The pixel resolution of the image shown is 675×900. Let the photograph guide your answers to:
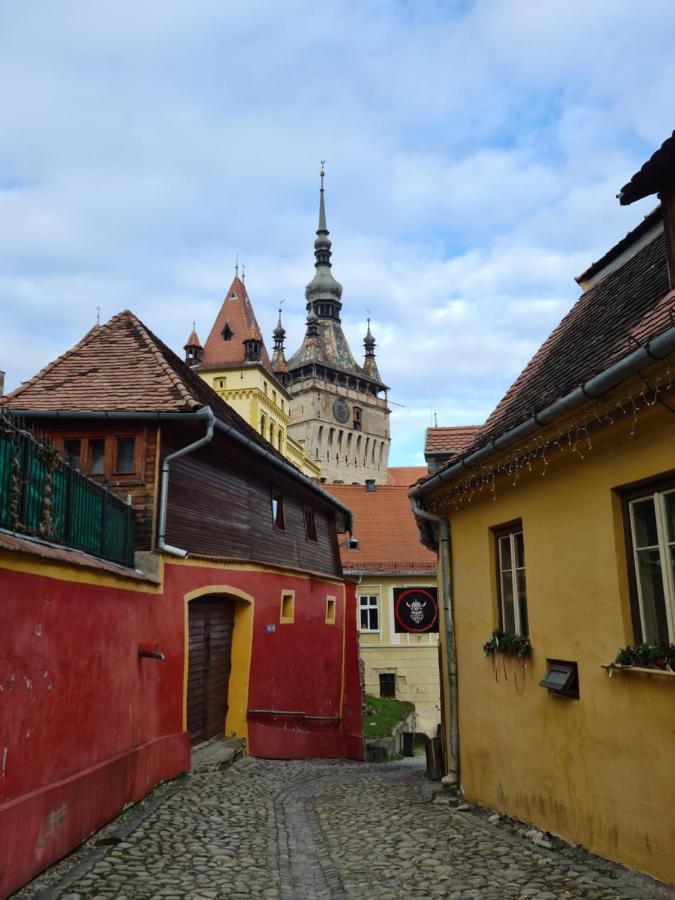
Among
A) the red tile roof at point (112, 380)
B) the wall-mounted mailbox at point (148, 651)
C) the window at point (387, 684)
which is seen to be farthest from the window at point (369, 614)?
the wall-mounted mailbox at point (148, 651)

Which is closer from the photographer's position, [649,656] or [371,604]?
[649,656]

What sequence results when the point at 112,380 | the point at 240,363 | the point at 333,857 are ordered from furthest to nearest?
the point at 240,363
the point at 112,380
the point at 333,857

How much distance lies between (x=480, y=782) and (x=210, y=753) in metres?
4.63

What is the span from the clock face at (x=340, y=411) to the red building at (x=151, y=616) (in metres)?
66.9

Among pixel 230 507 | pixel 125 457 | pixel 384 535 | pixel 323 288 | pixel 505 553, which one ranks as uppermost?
pixel 323 288

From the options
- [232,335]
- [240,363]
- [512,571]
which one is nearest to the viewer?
[512,571]

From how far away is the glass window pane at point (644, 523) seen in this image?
5691 mm

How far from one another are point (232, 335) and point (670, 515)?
178 feet

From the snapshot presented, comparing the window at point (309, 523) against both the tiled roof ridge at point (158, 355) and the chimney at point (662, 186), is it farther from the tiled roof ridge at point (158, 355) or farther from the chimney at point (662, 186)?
the chimney at point (662, 186)

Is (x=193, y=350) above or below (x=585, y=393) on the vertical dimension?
above

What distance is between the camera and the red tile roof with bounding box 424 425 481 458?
1152cm

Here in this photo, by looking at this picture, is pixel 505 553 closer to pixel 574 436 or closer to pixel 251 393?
pixel 574 436

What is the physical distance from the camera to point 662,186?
6.62 m

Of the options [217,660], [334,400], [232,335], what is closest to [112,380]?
[217,660]
